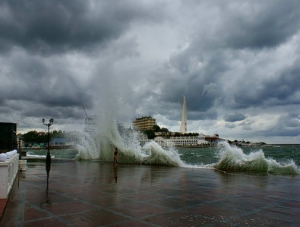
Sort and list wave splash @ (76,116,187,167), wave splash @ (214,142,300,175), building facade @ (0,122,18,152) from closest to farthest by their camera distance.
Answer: building facade @ (0,122,18,152)
wave splash @ (214,142,300,175)
wave splash @ (76,116,187,167)

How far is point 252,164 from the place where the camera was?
61.8 feet

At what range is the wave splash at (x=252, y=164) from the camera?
1791 centimetres

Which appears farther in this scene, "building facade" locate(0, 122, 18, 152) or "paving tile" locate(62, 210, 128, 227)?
"building facade" locate(0, 122, 18, 152)

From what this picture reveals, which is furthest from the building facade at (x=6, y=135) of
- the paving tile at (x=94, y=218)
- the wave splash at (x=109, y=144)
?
the wave splash at (x=109, y=144)

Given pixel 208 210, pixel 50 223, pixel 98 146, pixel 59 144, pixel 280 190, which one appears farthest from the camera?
pixel 59 144

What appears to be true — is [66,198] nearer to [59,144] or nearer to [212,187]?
[212,187]

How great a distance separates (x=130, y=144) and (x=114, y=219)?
23519 millimetres

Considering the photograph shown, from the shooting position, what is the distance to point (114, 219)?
581cm

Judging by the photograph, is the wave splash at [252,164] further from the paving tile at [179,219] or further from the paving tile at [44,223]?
the paving tile at [44,223]

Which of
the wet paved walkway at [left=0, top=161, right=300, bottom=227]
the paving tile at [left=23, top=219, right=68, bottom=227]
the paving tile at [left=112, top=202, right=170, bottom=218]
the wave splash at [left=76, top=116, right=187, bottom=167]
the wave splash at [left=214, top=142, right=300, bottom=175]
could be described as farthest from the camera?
the wave splash at [left=76, top=116, right=187, bottom=167]

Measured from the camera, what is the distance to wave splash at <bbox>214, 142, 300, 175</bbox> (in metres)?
17.9

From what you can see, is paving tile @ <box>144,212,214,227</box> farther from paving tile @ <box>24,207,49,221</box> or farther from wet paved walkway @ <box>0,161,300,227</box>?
paving tile @ <box>24,207,49,221</box>

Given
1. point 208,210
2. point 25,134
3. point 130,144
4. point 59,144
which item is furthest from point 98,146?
point 25,134

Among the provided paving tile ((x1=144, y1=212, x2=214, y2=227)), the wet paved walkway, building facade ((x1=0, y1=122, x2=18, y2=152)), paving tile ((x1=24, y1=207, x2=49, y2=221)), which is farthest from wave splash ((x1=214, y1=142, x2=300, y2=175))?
paving tile ((x1=24, y1=207, x2=49, y2=221))
